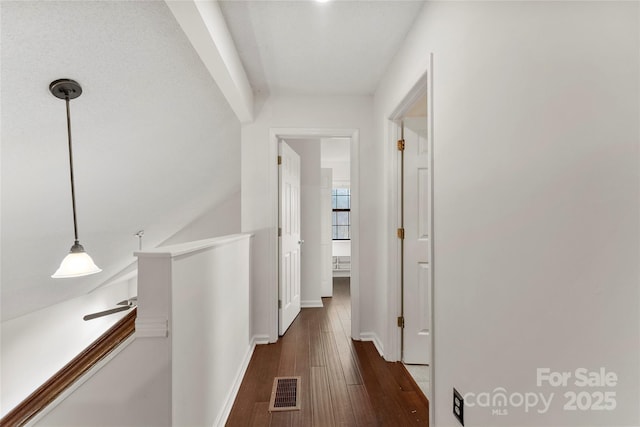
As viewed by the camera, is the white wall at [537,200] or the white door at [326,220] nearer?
the white wall at [537,200]

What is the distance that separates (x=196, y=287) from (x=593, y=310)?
4.56ft

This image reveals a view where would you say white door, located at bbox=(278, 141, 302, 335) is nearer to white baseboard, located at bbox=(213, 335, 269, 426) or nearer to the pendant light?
white baseboard, located at bbox=(213, 335, 269, 426)

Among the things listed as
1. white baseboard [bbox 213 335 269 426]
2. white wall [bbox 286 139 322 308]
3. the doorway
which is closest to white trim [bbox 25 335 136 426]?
white baseboard [bbox 213 335 269 426]

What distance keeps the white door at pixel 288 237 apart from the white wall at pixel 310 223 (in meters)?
0.41

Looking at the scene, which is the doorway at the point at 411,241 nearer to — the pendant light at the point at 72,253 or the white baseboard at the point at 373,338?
the white baseboard at the point at 373,338

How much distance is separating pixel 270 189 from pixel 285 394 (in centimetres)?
Result: 169

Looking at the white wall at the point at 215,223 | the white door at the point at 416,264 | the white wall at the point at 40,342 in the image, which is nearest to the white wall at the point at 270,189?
the white door at the point at 416,264

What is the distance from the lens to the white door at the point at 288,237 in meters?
2.95

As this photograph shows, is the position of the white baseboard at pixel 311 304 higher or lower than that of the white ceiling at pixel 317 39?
lower

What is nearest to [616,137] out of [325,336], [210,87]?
[210,87]

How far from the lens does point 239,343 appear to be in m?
2.17

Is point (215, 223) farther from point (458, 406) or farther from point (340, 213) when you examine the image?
point (458, 406)

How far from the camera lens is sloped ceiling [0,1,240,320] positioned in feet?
5.13

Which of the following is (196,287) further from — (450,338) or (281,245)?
(281,245)
